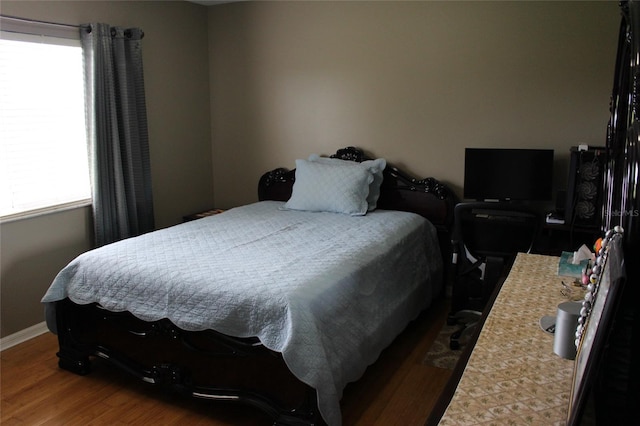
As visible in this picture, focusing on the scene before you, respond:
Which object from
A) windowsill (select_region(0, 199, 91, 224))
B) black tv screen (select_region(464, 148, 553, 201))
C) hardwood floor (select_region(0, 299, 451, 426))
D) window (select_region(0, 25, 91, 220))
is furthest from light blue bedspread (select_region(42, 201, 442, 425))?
window (select_region(0, 25, 91, 220))

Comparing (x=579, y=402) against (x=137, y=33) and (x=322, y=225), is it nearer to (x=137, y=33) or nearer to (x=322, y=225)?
(x=322, y=225)

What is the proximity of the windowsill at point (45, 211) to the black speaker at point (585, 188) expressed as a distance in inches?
127

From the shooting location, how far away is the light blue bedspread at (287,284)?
223 cm

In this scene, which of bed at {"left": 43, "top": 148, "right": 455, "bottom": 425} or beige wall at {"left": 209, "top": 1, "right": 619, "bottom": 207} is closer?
bed at {"left": 43, "top": 148, "right": 455, "bottom": 425}

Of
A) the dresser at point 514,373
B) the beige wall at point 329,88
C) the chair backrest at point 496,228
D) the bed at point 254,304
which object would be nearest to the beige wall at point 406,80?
the beige wall at point 329,88

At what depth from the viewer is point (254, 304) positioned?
2266mm

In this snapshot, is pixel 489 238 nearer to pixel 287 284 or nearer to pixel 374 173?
pixel 374 173

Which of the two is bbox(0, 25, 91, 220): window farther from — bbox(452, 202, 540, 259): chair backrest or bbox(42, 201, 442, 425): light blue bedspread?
→ bbox(452, 202, 540, 259): chair backrest

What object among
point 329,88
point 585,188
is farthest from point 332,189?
point 585,188

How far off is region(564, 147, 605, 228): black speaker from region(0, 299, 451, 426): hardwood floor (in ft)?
4.20

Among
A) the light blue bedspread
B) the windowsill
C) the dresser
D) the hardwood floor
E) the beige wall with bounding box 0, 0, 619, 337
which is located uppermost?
the beige wall with bounding box 0, 0, 619, 337

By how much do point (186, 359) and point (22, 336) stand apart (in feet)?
4.76

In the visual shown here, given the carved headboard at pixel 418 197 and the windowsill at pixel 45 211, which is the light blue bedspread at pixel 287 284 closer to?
the carved headboard at pixel 418 197

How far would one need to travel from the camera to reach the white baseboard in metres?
3.23
